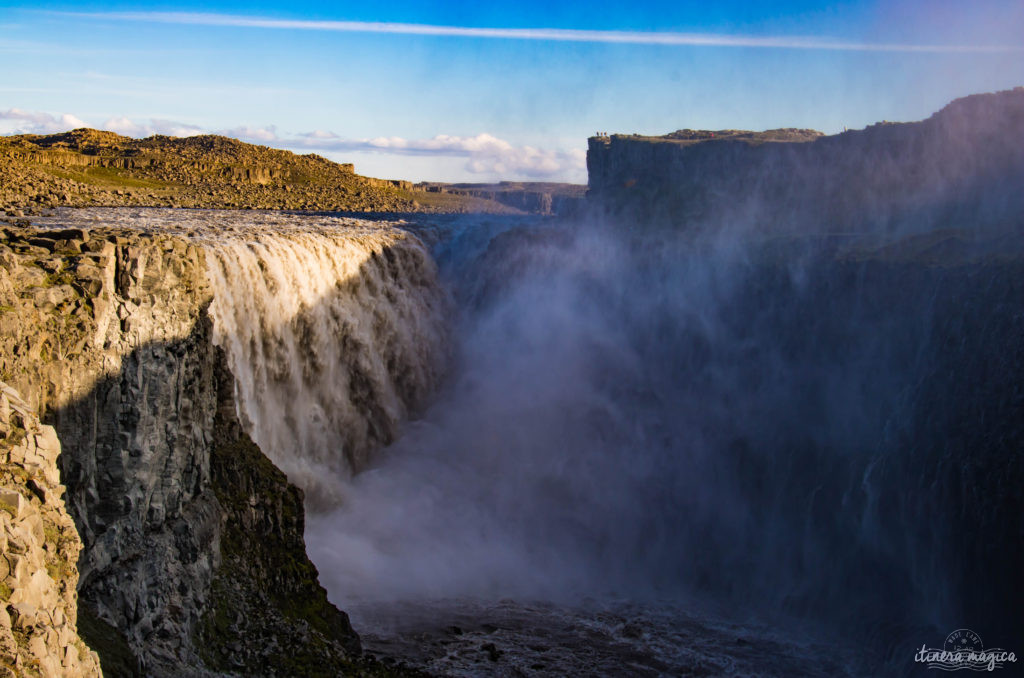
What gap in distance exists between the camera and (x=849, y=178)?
4769 cm

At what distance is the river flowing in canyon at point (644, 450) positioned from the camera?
25.0 m

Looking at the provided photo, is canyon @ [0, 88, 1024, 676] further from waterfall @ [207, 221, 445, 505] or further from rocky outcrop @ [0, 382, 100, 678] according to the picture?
waterfall @ [207, 221, 445, 505]

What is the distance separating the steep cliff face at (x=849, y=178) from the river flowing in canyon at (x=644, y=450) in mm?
4098

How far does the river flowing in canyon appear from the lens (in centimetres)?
2497

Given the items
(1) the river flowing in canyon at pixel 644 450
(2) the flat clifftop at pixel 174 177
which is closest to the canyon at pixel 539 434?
(1) the river flowing in canyon at pixel 644 450

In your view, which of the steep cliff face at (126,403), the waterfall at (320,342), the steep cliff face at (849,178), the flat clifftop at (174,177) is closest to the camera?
the steep cliff face at (126,403)

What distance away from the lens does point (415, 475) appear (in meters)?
33.7

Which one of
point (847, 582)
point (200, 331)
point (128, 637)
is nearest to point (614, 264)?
point (847, 582)

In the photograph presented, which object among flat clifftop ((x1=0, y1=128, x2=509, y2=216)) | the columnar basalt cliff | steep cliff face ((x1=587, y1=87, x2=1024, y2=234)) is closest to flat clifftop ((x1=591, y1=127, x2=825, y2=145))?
steep cliff face ((x1=587, y1=87, x2=1024, y2=234))

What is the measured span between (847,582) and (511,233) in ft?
119

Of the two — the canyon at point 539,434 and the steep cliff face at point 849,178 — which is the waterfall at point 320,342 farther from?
the steep cliff face at point 849,178

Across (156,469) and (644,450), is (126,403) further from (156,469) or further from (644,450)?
(644,450)

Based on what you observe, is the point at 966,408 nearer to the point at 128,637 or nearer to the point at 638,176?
the point at 128,637

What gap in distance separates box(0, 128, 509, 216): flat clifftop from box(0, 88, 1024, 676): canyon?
10016 millimetres
